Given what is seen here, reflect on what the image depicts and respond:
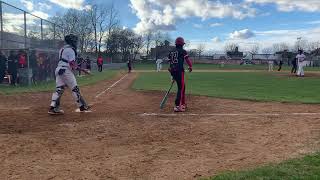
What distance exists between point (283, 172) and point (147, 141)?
266 centimetres

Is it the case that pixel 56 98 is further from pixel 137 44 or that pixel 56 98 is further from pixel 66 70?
pixel 137 44

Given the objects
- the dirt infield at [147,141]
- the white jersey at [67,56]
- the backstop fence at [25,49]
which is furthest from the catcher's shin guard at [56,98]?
the backstop fence at [25,49]

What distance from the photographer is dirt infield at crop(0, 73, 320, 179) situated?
545cm

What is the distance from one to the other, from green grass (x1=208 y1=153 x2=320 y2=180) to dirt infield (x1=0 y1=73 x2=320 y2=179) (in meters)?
0.31

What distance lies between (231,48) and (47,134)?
108019 millimetres

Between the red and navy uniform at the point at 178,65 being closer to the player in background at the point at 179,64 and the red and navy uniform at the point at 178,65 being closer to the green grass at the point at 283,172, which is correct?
the player in background at the point at 179,64

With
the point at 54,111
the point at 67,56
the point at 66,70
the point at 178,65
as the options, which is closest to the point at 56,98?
the point at 54,111

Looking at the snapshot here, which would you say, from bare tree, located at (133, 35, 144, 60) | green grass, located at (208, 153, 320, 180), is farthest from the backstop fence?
bare tree, located at (133, 35, 144, 60)

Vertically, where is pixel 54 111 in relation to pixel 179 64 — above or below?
below

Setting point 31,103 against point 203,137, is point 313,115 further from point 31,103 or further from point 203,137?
point 31,103

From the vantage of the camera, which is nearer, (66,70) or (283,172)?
(283,172)

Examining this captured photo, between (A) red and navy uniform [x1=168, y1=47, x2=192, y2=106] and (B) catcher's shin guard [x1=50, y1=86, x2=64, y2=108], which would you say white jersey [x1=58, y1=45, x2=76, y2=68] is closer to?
(B) catcher's shin guard [x1=50, y1=86, x2=64, y2=108]

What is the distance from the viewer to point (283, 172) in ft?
16.6

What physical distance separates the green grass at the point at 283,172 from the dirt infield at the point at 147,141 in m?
0.31
